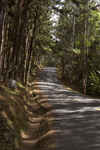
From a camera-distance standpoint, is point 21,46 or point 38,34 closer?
point 21,46

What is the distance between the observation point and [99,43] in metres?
32.0

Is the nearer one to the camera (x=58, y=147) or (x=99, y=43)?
(x=58, y=147)

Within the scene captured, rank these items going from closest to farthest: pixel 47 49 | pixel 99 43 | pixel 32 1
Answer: pixel 32 1, pixel 47 49, pixel 99 43

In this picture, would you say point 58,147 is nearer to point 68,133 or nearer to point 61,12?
point 68,133

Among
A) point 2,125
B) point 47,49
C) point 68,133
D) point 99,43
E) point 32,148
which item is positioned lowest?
point 32,148

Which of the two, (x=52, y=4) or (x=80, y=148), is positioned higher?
(x=52, y=4)

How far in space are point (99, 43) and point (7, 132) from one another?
30243mm

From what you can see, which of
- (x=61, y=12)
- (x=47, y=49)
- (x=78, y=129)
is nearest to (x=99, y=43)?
(x=47, y=49)

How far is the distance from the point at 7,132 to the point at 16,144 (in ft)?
1.82

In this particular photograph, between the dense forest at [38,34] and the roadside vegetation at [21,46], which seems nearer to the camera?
the roadside vegetation at [21,46]

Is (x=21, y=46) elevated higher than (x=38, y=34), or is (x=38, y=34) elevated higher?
(x=38, y=34)

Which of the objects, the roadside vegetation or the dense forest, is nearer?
the roadside vegetation

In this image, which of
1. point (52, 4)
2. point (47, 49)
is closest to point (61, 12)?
point (52, 4)

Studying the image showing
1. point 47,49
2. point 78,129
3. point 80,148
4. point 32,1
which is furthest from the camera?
point 47,49
